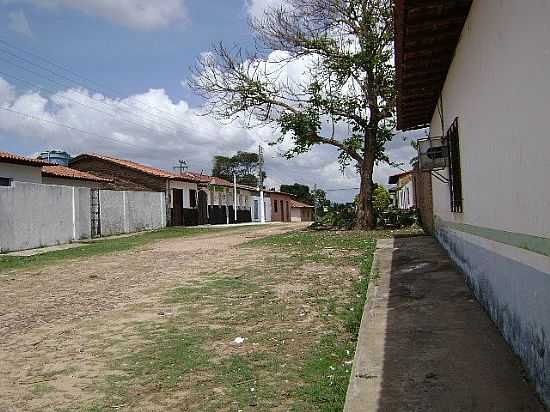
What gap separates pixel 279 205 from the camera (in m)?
56.8

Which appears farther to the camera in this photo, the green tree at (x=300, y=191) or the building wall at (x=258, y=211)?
the green tree at (x=300, y=191)

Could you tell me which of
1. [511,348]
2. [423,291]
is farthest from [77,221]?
[511,348]

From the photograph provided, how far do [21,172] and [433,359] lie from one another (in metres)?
20.6

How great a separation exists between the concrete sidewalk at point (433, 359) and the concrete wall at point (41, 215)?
519 inches

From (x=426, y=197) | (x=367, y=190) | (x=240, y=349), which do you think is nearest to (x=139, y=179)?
(x=367, y=190)

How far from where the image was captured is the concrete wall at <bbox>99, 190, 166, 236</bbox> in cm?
2375

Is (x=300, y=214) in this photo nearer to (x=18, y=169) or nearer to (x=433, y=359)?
(x=18, y=169)

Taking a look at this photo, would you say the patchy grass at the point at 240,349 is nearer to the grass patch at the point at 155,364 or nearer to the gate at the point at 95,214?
the grass patch at the point at 155,364

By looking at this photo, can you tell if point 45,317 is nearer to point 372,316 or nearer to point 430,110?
point 372,316

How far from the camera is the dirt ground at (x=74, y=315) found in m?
4.18

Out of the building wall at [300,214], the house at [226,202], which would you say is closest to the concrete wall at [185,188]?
the house at [226,202]

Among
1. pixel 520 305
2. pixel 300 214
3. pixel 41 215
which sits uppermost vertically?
pixel 300 214

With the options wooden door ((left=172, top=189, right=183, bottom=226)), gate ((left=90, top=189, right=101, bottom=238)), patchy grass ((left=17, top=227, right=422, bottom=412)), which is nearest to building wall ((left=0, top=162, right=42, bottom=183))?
gate ((left=90, top=189, right=101, bottom=238))

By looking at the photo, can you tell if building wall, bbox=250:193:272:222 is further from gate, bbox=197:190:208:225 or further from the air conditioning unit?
the air conditioning unit
